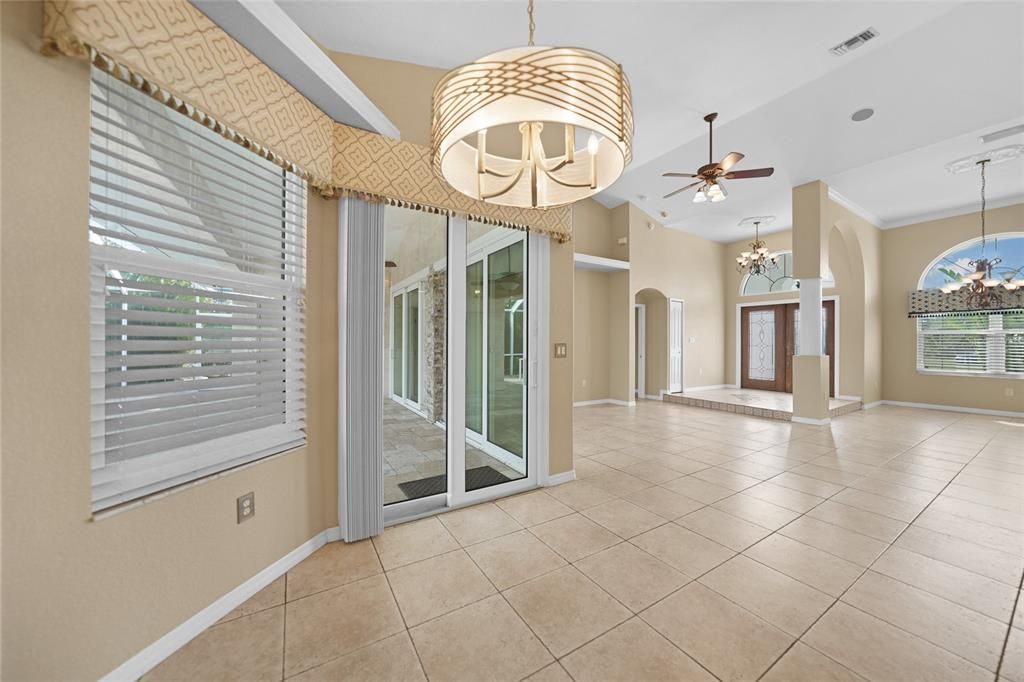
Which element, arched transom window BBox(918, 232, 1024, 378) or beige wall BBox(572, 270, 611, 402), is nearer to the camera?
arched transom window BBox(918, 232, 1024, 378)

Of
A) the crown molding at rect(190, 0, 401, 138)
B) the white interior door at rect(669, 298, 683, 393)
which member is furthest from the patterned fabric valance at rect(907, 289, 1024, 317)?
the crown molding at rect(190, 0, 401, 138)

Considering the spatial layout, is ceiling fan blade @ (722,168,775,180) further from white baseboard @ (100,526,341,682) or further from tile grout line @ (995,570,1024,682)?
white baseboard @ (100,526,341,682)

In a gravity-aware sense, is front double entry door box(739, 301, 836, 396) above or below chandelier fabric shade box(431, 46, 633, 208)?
below

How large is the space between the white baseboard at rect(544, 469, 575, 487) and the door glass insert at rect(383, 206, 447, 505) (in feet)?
3.02

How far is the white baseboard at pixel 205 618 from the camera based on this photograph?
1440 mm

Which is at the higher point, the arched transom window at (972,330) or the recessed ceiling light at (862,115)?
the recessed ceiling light at (862,115)

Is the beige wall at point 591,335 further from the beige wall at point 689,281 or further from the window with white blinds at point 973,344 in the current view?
the window with white blinds at point 973,344

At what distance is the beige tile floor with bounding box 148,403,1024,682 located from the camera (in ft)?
4.89

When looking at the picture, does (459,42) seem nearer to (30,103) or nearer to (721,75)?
(30,103)

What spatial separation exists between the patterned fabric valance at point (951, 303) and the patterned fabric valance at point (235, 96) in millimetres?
8811

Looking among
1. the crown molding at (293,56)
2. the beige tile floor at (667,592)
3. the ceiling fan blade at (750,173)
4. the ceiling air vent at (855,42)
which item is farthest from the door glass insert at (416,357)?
the ceiling air vent at (855,42)

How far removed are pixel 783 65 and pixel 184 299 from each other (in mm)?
4888

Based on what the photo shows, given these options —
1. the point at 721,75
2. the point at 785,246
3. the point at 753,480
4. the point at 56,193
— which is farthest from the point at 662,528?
the point at 785,246

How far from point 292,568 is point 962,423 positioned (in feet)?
29.8
